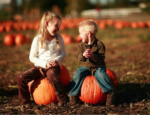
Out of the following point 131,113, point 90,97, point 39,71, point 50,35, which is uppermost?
point 50,35

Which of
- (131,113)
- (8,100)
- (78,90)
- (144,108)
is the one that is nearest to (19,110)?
(8,100)

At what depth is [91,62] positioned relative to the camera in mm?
3338

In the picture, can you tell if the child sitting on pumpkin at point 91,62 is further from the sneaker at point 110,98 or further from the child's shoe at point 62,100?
the child's shoe at point 62,100

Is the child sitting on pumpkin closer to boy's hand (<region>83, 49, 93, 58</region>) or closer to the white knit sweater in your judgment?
boy's hand (<region>83, 49, 93, 58</region>)

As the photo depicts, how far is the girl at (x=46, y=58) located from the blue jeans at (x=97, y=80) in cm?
22

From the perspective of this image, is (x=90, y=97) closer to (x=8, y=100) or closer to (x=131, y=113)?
(x=131, y=113)

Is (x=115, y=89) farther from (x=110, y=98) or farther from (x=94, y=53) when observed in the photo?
(x=94, y=53)

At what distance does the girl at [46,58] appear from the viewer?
10.8 feet

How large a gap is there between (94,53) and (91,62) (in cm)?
18

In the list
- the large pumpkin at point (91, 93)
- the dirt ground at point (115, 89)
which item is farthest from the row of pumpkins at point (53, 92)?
the dirt ground at point (115, 89)

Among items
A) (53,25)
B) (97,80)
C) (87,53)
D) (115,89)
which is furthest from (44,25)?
(115,89)

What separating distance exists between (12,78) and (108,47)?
5163 millimetres

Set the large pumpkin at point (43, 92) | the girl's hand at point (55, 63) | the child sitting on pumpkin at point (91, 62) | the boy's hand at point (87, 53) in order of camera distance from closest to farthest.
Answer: the boy's hand at point (87, 53) → the child sitting on pumpkin at point (91, 62) → the girl's hand at point (55, 63) → the large pumpkin at point (43, 92)

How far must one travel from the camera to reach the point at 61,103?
3.31 metres
